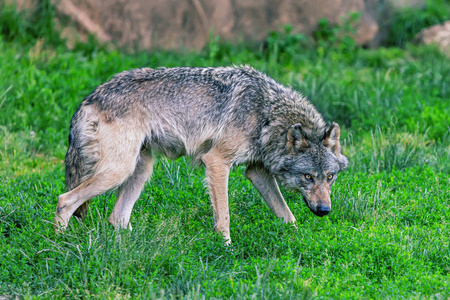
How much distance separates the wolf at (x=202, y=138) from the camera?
18.0 feet

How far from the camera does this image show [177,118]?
5.83 m

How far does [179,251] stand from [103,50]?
22.3ft

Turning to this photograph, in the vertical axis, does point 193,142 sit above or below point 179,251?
above

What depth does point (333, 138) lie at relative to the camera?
19.2 feet

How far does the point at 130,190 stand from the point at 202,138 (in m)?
0.98

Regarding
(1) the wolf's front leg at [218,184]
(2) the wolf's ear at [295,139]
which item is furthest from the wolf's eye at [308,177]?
(1) the wolf's front leg at [218,184]

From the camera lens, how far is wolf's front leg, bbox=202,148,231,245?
5633 millimetres

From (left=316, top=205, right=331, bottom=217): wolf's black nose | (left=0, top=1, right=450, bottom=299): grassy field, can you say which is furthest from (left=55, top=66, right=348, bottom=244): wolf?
(left=0, top=1, right=450, bottom=299): grassy field

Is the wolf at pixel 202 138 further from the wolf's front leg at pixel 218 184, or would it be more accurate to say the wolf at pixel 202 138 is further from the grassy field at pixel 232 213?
the grassy field at pixel 232 213

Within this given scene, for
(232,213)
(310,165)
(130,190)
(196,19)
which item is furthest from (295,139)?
(196,19)

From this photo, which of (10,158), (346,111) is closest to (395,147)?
(346,111)

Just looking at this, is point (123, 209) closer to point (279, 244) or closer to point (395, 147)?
point (279, 244)

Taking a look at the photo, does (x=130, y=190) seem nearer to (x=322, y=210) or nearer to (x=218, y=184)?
(x=218, y=184)

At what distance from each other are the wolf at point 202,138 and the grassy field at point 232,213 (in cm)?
33
